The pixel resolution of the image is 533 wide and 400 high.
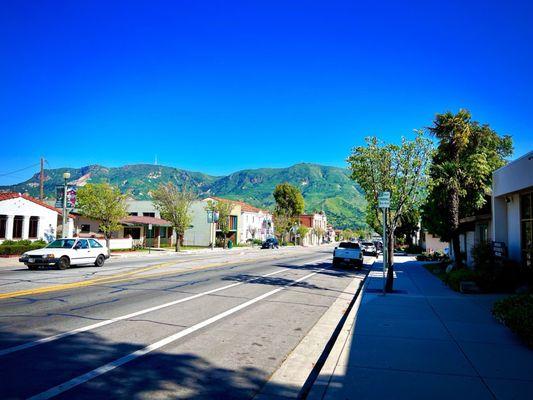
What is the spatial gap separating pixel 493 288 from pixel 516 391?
9881 millimetres

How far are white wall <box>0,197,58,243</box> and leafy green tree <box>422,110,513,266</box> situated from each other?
3018 centimetres

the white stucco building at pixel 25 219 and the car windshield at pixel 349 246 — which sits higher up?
the white stucco building at pixel 25 219

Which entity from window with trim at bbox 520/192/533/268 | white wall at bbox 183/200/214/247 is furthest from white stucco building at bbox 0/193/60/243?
window with trim at bbox 520/192/533/268

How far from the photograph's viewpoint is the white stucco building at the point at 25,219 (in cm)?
3266

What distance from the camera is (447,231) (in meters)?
23.3

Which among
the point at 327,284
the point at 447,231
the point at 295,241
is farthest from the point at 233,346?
the point at 295,241

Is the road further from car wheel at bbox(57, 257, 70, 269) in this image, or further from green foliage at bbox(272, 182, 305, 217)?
green foliage at bbox(272, 182, 305, 217)

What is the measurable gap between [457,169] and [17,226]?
32115mm

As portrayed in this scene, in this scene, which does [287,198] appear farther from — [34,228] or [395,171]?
[395,171]

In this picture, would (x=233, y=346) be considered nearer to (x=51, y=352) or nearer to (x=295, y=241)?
(x=51, y=352)

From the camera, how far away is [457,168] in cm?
2189

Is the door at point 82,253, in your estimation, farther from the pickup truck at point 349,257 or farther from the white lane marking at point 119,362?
the pickup truck at point 349,257

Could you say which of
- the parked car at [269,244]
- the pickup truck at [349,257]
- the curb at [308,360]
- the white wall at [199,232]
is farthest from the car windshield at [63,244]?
the white wall at [199,232]

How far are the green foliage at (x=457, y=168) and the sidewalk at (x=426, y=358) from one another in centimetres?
1194
